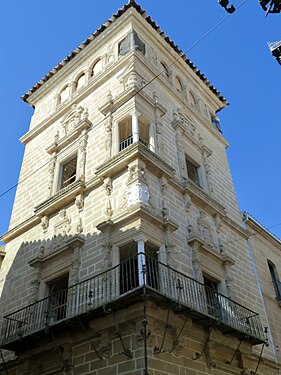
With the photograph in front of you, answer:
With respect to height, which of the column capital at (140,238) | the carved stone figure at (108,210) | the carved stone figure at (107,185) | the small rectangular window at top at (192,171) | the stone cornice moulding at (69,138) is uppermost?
the stone cornice moulding at (69,138)

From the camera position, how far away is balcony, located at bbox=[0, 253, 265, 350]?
9.37m

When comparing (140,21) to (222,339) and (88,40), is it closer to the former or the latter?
(88,40)

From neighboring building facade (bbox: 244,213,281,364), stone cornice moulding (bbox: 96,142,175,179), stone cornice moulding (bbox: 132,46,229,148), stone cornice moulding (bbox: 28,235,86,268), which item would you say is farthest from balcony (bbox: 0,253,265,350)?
stone cornice moulding (bbox: 132,46,229,148)

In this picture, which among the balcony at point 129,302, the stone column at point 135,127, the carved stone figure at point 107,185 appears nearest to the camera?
the balcony at point 129,302

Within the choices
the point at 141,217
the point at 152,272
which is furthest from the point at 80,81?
the point at 152,272

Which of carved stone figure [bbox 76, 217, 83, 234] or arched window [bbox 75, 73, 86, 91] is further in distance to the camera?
arched window [bbox 75, 73, 86, 91]

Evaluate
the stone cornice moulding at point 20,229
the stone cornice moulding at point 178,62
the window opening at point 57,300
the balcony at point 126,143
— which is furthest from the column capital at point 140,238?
the stone cornice moulding at point 178,62

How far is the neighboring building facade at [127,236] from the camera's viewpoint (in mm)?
9586

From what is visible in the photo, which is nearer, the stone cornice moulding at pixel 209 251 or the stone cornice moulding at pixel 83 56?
the stone cornice moulding at pixel 209 251

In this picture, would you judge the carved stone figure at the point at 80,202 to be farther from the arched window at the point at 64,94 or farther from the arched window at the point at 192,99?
the arched window at the point at 192,99

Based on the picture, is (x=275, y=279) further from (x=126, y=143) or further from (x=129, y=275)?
(x=129, y=275)

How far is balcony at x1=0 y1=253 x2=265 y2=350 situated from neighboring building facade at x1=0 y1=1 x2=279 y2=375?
4cm

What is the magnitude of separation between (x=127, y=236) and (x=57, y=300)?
301 centimetres

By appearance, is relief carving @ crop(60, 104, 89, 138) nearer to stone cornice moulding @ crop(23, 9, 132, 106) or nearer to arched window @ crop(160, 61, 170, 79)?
stone cornice moulding @ crop(23, 9, 132, 106)
